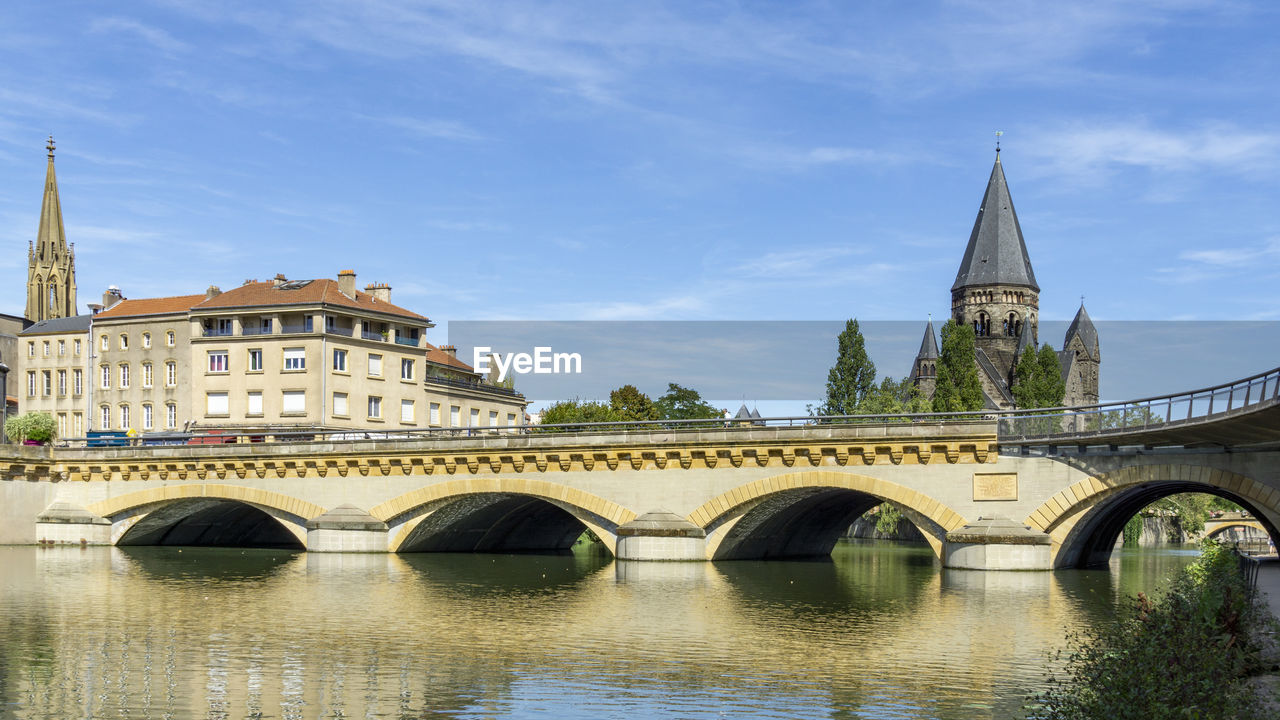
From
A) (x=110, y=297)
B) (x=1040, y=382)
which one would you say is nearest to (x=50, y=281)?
(x=110, y=297)

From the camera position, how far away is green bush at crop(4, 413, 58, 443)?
219 ft

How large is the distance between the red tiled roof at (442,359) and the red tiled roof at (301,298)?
32.3 ft

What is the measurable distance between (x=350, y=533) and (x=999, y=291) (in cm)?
11082

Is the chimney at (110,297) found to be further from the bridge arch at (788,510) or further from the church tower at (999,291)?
the church tower at (999,291)

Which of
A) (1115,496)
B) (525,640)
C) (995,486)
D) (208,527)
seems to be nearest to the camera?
(525,640)

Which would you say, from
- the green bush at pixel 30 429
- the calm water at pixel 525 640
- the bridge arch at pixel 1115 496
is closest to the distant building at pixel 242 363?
the green bush at pixel 30 429

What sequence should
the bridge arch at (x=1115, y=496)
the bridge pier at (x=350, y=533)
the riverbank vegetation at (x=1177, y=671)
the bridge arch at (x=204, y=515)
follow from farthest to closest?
the bridge arch at (x=204, y=515)
the bridge pier at (x=350, y=533)
the bridge arch at (x=1115, y=496)
the riverbank vegetation at (x=1177, y=671)

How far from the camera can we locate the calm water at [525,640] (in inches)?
817

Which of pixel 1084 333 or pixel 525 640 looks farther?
pixel 1084 333

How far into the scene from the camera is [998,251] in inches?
5846

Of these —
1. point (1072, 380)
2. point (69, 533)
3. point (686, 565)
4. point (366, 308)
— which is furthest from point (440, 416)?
point (1072, 380)

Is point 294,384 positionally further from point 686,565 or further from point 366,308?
point 686,565

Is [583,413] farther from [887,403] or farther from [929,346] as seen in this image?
[929,346]

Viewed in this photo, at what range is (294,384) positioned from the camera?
2891 inches
